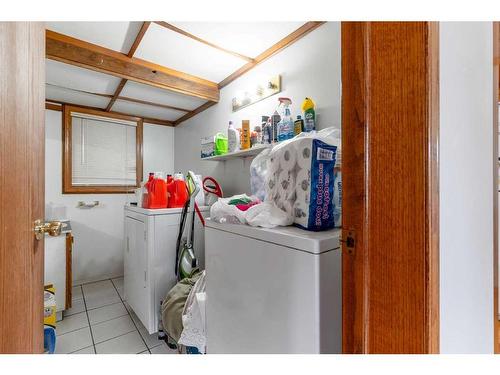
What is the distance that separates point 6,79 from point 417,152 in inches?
34.1

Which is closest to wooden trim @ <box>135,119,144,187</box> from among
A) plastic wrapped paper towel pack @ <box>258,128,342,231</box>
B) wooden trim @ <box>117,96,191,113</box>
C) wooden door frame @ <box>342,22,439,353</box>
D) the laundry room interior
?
the laundry room interior

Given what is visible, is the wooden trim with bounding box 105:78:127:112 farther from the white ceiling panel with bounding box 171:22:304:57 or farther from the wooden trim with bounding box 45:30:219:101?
the white ceiling panel with bounding box 171:22:304:57

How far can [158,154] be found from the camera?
337 centimetres

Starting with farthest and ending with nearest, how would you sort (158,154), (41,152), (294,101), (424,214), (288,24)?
1. (158,154)
2. (294,101)
3. (288,24)
4. (41,152)
5. (424,214)

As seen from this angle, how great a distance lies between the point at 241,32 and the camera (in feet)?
5.17

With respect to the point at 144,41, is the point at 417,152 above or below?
below

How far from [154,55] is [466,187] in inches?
83.3

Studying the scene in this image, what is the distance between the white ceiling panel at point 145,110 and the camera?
2.80 meters

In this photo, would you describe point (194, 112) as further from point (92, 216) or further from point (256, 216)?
point (256, 216)

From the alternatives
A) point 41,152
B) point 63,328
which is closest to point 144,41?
point 41,152

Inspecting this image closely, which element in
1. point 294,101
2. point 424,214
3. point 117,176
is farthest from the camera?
point 117,176

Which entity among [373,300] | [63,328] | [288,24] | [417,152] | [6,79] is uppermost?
[288,24]
